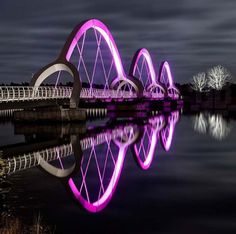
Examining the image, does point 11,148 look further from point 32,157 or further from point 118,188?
point 118,188

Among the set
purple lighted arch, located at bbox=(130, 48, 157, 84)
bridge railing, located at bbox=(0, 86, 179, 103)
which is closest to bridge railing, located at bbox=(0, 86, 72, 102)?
bridge railing, located at bbox=(0, 86, 179, 103)

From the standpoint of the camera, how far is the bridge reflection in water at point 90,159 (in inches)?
817

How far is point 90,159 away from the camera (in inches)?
1206

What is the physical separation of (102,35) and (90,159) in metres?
47.9

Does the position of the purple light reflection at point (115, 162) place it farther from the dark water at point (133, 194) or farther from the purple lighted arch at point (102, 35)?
the purple lighted arch at point (102, 35)

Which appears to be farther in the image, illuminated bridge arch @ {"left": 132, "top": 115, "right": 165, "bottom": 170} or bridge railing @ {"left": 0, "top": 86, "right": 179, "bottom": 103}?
bridge railing @ {"left": 0, "top": 86, "right": 179, "bottom": 103}

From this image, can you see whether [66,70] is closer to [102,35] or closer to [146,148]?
[102,35]

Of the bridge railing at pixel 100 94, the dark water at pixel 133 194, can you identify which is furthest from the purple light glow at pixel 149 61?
the dark water at pixel 133 194

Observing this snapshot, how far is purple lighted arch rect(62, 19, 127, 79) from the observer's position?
58500 mm

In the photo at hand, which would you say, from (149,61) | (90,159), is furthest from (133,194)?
(149,61)

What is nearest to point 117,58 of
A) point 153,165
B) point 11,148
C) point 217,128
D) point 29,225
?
point 217,128

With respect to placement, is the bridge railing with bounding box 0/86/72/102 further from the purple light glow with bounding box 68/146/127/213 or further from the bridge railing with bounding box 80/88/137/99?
the purple light glow with bounding box 68/146/127/213

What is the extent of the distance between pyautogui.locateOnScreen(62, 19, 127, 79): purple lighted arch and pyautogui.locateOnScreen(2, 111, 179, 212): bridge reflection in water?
50.0 feet

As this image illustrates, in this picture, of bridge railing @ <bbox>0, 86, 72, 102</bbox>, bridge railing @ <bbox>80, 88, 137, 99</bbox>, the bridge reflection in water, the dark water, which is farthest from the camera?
bridge railing @ <bbox>80, 88, 137, 99</bbox>
